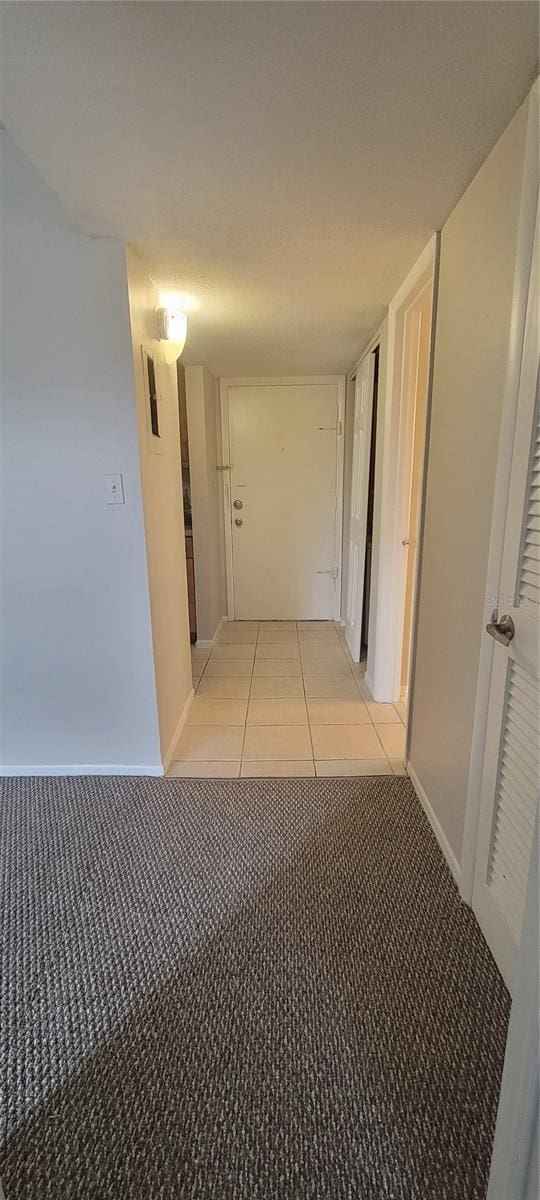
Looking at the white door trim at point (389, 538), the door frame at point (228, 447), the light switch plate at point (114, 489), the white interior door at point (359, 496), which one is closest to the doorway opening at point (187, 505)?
the door frame at point (228, 447)

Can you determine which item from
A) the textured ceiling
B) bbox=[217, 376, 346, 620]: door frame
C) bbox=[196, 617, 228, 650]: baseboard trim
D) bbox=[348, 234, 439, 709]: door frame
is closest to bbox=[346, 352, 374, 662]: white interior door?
bbox=[348, 234, 439, 709]: door frame

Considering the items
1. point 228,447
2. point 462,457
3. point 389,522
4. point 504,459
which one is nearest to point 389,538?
point 389,522

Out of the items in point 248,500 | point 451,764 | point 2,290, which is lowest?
point 451,764

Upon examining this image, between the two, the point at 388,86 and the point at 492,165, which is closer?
the point at 388,86

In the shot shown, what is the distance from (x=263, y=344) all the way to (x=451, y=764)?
2.56 m

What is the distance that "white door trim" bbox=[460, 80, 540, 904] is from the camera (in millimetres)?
996

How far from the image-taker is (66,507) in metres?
1.80

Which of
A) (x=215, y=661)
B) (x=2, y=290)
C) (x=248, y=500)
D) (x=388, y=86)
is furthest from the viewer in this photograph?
(x=248, y=500)

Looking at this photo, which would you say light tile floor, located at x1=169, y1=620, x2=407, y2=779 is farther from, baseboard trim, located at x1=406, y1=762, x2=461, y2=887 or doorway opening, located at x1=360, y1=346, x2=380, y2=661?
doorway opening, located at x1=360, y1=346, x2=380, y2=661

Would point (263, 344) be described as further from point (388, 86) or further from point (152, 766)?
point (152, 766)

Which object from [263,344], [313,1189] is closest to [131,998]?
[313,1189]

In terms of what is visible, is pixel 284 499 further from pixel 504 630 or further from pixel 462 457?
pixel 504 630

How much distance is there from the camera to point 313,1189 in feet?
2.74

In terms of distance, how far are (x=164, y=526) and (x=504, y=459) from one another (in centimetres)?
145
